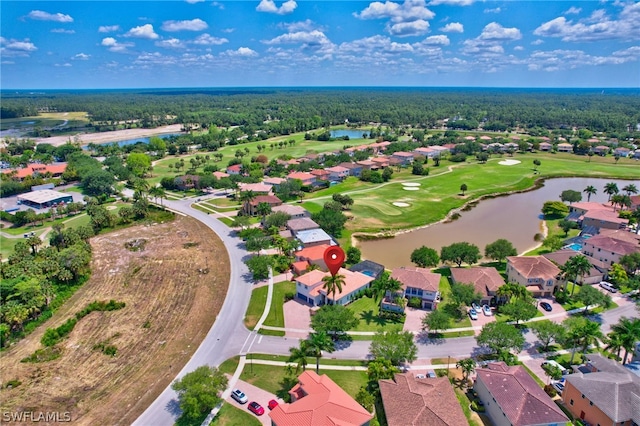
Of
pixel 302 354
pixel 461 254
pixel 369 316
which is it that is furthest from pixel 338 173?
pixel 302 354

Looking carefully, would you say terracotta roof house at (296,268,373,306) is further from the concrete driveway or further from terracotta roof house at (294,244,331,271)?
the concrete driveway

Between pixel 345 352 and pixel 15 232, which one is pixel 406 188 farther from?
pixel 15 232

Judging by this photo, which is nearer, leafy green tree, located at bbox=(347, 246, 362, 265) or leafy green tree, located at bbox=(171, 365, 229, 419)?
leafy green tree, located at bbox=(171, 365, 229, 419)

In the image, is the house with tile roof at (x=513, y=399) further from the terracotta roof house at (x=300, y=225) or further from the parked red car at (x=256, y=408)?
the terracotta roof house at (x=300, y=225)

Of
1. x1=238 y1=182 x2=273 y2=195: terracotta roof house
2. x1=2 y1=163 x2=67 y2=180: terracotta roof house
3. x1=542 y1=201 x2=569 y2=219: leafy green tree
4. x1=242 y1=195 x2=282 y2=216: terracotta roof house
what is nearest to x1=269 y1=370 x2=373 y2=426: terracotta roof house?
x1=242 y1=195 x2=282 y2=216: terracotta roof house

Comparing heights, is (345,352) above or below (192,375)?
below

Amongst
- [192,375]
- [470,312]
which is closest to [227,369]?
[192,375]
